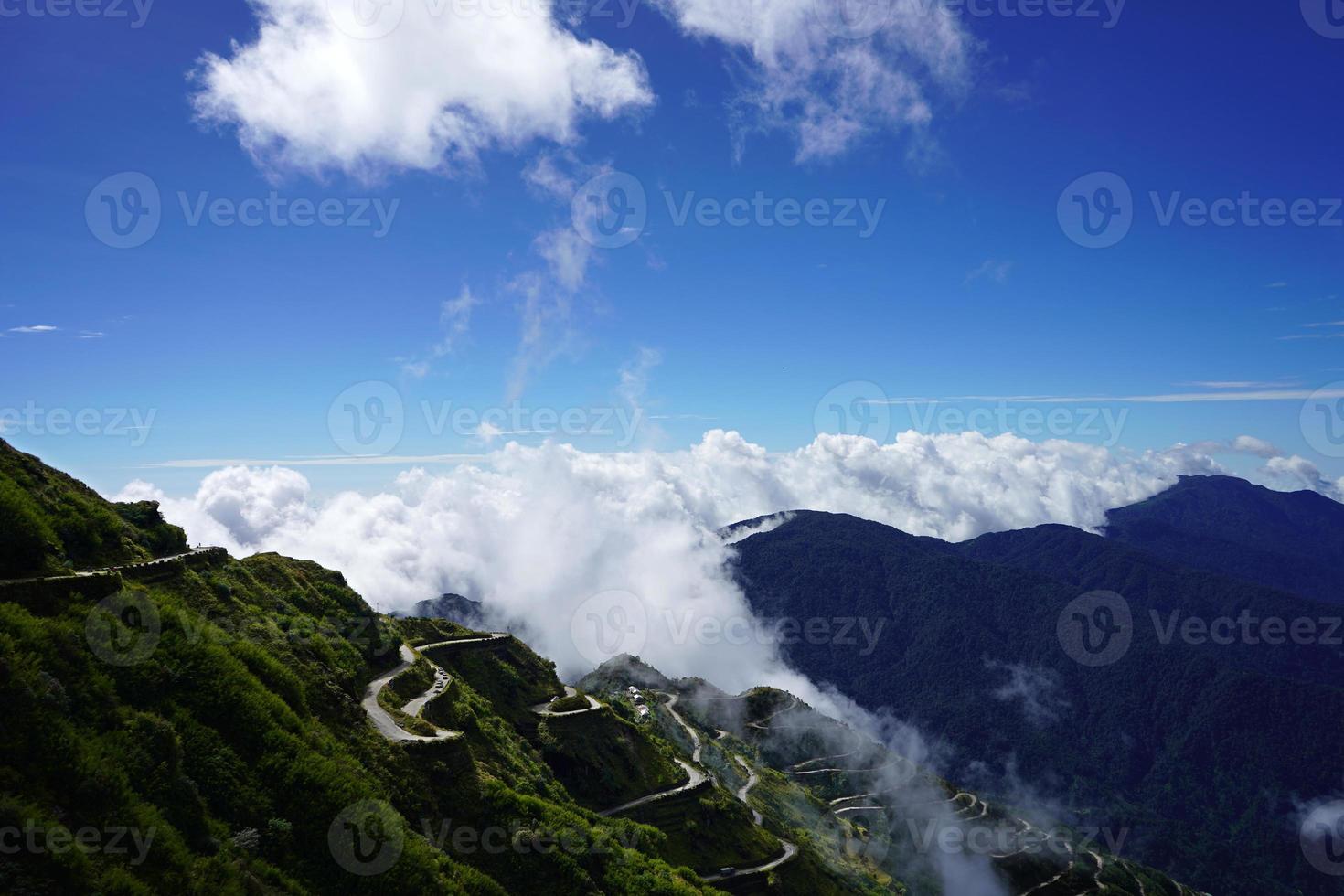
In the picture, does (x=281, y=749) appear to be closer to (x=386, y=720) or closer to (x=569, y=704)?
(x=386, y=720)

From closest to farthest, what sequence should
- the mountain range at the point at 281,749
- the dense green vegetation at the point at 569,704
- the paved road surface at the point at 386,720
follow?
the mountain range at the point at 281,749 < the paved road surface at the point at 386,720 < the dense green vegetation at the point at 569,704

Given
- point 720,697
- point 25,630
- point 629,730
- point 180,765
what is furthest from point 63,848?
point 720,697

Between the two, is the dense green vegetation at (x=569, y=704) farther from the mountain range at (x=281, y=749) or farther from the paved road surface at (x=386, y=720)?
the paved road surface at (x=386, y=720)

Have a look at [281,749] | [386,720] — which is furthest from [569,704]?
[281,749]

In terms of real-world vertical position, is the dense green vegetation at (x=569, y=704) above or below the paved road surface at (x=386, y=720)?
below

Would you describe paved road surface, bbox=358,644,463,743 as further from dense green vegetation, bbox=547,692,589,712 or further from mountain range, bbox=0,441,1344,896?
dense green vegetation, bbox=547,692,589,712

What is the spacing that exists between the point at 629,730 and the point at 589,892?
34.6 m

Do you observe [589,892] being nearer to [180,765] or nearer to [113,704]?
[180,765]

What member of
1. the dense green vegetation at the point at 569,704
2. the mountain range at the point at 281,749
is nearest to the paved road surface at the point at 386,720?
the mountain range at the point at 281,749

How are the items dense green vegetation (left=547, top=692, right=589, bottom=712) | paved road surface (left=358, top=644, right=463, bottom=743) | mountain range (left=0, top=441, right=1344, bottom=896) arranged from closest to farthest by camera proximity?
mountain range (left=0, top=441, right=1344, bottom=896) → paved road surface (left=358, top=644, right=463, bottom=743) → dense green vegetation (left=547, top=692, right=589, bottom=712)

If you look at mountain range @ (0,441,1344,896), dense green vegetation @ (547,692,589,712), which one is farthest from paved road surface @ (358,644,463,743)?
dense green vegetation @ (547,692,589,712)

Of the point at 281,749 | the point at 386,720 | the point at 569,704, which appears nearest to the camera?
the point at 281,749

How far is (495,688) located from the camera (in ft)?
210

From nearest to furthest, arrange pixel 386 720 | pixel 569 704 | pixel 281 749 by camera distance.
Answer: pixel 281 749
pixel 386 720
pixel 569 704
